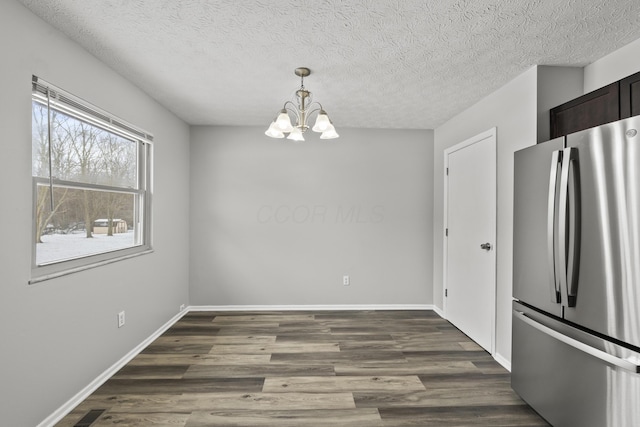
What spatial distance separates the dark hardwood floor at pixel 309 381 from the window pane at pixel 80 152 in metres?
1.57

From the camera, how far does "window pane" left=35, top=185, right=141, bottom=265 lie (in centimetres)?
205

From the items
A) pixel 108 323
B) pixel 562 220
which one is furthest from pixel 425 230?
pixel 108 323

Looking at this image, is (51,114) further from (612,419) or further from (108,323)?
(612,419)

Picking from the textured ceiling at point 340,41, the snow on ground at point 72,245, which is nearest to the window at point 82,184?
the snow on ground at point 72,245

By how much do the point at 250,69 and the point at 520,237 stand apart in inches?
91.6

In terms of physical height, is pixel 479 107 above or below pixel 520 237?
above

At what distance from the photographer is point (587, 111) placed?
2219 millimetres

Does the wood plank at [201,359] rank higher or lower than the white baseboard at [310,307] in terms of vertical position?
lower

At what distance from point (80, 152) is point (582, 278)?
128 inches

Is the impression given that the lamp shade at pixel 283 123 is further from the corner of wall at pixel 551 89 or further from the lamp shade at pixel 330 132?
the corner of wall at pixel 551 89

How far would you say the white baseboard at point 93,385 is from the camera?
2.03m

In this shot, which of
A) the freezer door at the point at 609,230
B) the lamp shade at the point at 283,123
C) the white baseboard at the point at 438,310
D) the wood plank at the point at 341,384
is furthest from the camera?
the white baseboard at the point at 438,310

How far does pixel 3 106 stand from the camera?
1669mm

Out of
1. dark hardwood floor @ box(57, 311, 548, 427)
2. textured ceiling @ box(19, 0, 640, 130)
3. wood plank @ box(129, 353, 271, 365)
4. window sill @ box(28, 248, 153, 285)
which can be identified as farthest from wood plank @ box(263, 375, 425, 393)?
textured ceiling @ box(19, 0, 640, 130)
